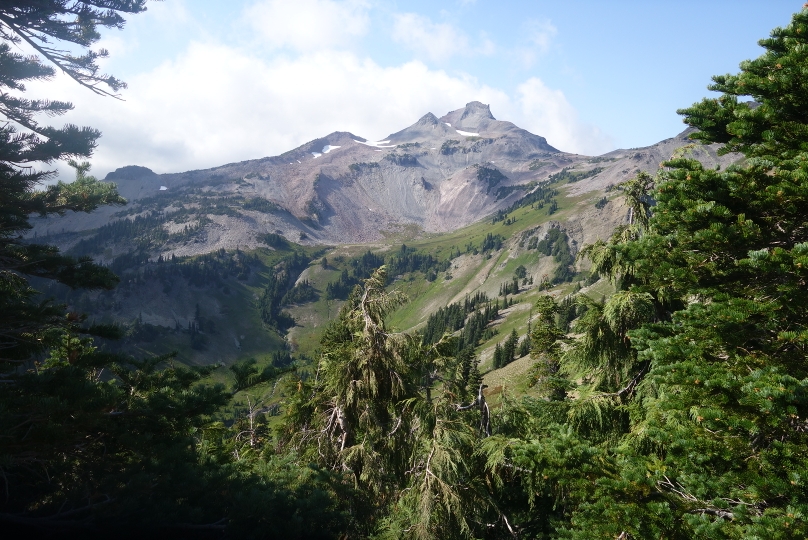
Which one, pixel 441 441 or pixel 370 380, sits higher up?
pixel 370 380

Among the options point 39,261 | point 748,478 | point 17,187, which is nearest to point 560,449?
point 748,478

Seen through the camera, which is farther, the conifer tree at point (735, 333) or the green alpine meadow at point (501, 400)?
the green alpine meadow at point (501, 400)

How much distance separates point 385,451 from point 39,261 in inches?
409

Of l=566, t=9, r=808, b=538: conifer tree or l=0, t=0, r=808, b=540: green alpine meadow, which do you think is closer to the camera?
l=566, t=9, r=808, b=538: conifer tree

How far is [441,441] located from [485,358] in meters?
139

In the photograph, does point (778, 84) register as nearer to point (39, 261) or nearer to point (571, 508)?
point (571, 508)

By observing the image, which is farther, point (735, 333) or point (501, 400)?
point (501, 400)

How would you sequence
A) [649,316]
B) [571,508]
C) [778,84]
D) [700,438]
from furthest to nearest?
[649,316] → [571,508] → [778,84] → [700,438]

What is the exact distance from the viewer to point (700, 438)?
250 inches

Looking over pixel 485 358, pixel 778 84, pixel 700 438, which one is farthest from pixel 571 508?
pixel 485 358

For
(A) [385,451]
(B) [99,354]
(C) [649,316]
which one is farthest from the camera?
(A) [385,451]

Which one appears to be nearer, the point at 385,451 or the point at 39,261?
the point at 39,261

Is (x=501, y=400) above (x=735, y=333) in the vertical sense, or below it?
below

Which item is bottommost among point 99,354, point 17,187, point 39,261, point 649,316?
point 649,316
